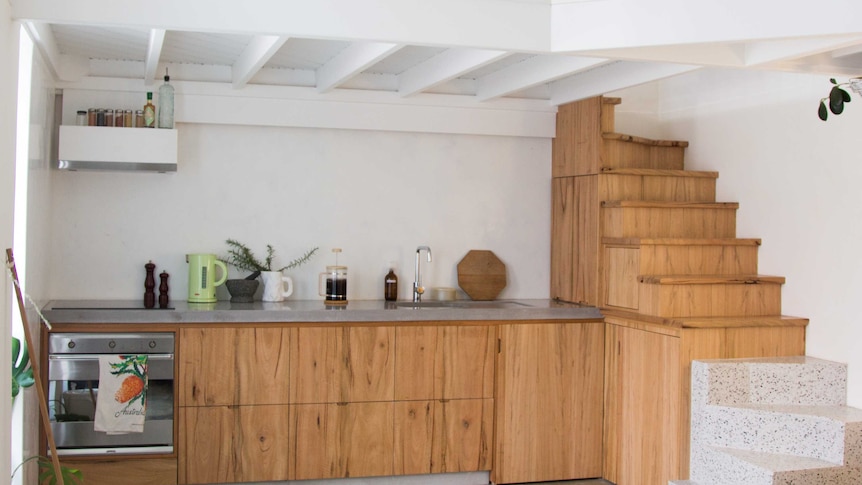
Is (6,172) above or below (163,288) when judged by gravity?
above

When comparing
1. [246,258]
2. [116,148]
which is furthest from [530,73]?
[116,148]

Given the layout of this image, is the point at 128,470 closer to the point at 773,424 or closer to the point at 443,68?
the point at 443,68

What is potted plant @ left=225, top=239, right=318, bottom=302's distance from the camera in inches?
205

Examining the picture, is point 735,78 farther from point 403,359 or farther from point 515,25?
point 403,359

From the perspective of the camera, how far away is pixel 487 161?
5824mm

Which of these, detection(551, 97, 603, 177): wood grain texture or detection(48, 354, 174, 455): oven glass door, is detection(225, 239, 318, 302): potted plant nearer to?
detection(48, 354, 174, 455): oven glass door

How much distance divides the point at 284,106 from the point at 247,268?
95 centimetres

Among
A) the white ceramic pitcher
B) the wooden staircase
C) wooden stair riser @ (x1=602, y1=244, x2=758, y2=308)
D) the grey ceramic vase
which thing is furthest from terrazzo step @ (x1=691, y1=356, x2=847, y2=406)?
the grey ceramic vase

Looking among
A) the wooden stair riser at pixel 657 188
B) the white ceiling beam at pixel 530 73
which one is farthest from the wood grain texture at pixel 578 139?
the white ceiling beam at pixel 530 73

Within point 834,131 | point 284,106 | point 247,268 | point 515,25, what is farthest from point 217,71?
point 834,131

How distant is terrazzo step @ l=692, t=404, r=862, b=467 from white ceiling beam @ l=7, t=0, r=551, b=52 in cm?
190

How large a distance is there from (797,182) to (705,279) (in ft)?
2.23

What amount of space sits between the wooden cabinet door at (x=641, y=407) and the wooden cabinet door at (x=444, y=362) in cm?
69

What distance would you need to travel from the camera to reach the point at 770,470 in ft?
13.0
